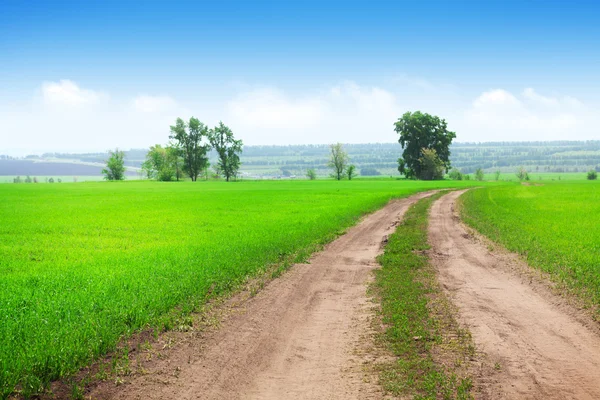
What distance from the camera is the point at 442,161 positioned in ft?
446

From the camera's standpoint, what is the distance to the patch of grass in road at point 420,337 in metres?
6.92

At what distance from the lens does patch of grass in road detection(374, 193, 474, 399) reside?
6.92 meters

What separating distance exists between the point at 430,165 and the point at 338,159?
45.0 meters

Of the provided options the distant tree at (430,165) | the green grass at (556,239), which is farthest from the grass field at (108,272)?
the distant tree at (430,165)

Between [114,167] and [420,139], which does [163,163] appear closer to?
[114,167]

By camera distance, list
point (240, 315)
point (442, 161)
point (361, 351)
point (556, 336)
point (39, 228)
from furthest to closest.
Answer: point (442, 161), point (39, 228), point (240, 315), point (556, 336), point (361, 351)

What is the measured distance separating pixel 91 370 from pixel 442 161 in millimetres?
137330

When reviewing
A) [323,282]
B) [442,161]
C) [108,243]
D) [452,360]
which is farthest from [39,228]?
[442,161]

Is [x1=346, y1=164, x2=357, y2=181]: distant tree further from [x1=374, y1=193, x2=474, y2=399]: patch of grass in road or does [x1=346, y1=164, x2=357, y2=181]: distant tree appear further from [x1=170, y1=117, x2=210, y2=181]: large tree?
[x1=374, y1=193, x2=474, y2=399]: patch of grass in road

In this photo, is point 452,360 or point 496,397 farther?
point 452,360

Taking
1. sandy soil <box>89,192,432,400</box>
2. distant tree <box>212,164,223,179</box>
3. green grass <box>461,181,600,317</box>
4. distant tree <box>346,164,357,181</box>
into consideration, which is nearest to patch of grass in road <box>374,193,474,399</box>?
sandy soil <box>89,192,432,400</box>

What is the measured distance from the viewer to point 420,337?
28.8 feet

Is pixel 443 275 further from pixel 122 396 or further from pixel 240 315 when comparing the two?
pixel 122 396

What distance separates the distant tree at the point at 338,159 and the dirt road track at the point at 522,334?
15490 centimetres
